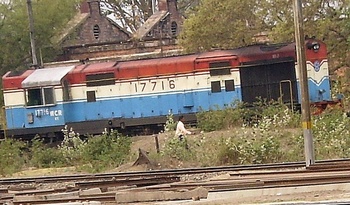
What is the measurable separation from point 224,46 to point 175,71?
34.2 feet

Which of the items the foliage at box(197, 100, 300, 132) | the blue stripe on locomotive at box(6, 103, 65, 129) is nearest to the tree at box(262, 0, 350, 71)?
the foliage at box(197, 100, 300, 132)

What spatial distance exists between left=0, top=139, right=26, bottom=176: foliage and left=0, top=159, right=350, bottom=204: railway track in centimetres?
560

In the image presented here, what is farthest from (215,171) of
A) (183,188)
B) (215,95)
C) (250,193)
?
(215,95)

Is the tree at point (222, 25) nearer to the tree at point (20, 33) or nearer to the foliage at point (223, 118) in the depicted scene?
the foliage at point (223, 118)

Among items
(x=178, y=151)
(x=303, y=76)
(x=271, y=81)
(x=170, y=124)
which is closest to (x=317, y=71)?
(x=271, y=81)

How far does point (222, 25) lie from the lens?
119ft

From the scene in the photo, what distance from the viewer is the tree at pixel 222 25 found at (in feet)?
119

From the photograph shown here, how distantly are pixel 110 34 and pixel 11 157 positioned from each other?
101ft

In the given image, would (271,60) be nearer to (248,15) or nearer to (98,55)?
(248,15)

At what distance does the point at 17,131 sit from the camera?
28359mm

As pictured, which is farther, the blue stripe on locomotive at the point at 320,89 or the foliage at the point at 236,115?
the blue stripe on locomotive at the point at 320,89

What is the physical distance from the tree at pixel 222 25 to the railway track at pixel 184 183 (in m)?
20.4

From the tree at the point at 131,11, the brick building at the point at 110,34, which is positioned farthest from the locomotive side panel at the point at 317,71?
the tree at the point at 131,11

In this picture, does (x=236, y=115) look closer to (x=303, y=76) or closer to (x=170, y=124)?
(x=170, y=124)
